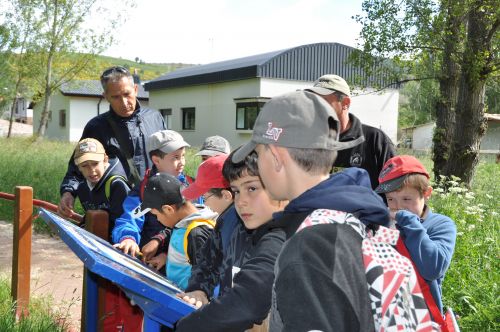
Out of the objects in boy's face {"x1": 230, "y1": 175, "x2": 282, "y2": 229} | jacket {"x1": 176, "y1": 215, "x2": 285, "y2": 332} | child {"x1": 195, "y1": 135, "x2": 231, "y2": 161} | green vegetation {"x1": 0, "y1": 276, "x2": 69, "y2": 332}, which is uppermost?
child {"x1": 195, "y1": 135, "x2": 231, "y2": 161}

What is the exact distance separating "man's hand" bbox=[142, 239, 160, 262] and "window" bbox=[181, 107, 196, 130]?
28750 mm

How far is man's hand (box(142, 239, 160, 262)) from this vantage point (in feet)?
11.1

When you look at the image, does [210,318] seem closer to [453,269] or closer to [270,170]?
[270,170]

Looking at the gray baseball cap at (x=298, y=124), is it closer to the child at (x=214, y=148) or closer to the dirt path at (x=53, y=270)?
the child at (x=214, y=148)

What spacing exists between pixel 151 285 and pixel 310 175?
68cm

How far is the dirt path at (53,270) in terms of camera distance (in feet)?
18.2

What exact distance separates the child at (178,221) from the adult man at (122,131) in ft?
4.36

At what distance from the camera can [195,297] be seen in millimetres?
2273

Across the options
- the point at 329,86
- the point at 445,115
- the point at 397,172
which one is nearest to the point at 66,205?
the point at 329,86

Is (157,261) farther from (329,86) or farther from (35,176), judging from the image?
(35,176)

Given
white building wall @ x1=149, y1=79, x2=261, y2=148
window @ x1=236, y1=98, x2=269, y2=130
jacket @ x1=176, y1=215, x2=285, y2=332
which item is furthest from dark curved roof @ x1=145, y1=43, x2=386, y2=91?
jacket @ x1=176, y1=215, x2=285, y2=332

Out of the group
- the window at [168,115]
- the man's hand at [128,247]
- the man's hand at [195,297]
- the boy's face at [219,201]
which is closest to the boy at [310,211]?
the man's hand at [195,297]

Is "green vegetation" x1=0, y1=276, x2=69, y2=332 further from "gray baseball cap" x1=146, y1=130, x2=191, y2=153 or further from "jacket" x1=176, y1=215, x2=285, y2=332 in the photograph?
Answer: "jacket" x1=176, y1=215, x2=285, y2=332

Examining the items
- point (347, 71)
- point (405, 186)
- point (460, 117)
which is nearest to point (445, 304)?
point (405, 186)
